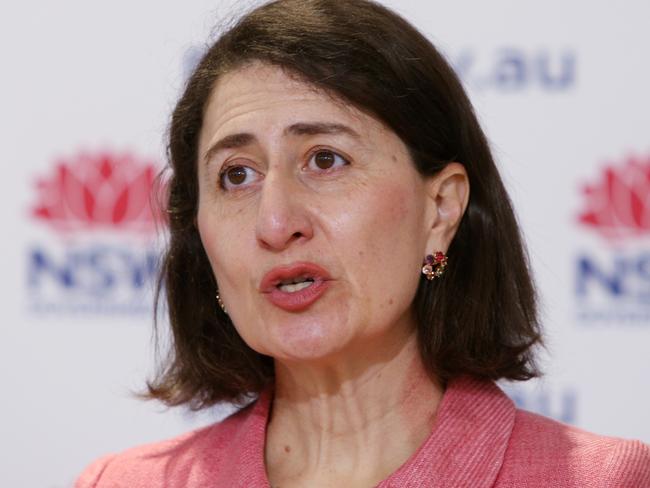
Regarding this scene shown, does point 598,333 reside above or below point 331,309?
below

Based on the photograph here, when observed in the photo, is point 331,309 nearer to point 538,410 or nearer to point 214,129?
point 214,129

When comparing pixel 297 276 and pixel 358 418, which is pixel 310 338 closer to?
pixel 297 276

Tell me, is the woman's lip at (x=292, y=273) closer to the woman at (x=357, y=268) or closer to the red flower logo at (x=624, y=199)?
the woman at (x=357, y=268)

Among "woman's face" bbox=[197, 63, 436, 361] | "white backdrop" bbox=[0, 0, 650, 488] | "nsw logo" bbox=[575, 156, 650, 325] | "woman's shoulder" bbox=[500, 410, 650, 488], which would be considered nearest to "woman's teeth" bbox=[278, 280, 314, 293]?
"woman's face" bbox=[197, 63, 436, 361]

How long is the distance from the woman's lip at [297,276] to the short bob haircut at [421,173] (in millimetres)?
255

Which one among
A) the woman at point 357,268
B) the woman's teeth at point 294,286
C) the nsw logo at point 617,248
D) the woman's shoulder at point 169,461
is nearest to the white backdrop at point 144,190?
the nsw logo at point 617,248

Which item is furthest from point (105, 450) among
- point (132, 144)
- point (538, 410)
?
point (538, 410)

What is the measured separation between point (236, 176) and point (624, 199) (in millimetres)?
1449

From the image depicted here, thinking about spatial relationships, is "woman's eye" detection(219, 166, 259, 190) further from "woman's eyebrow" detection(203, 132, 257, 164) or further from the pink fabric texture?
the pink fabric texture

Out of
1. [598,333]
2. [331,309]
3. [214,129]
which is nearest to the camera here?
[331,309]

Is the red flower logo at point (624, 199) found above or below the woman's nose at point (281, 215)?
below

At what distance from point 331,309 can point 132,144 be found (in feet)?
4.87

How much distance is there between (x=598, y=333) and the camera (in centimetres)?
295

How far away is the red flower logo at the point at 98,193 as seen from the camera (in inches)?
121
